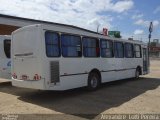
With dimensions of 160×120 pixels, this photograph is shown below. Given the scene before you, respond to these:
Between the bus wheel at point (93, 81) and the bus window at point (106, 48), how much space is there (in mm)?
1298

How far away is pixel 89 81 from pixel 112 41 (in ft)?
11.5

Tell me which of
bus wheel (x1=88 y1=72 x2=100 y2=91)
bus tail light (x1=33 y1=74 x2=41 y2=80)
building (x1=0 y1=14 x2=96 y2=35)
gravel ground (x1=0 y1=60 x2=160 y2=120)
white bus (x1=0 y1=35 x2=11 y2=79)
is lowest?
gravel ground (x1=0 y1=60 x2=160 y2=120)

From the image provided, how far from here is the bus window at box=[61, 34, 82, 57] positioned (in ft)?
39.3

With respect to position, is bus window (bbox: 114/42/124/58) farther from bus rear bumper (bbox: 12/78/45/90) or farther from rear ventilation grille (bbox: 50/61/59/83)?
bus rear bumper (bbox: 12/78/45/90)

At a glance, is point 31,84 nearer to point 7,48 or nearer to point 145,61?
point 7,48

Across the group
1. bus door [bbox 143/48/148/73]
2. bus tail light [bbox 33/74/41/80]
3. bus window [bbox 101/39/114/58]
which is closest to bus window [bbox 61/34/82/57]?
bus tail light [bbox 33/74/41/80]

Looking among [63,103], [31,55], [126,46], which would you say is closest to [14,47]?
[31,55]

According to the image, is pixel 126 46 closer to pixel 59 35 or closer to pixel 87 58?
pixel 87 58

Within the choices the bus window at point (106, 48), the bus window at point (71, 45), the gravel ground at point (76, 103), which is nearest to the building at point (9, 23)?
the bus window at point (106, 48)

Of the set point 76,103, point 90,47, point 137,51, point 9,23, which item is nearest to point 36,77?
point 76,103

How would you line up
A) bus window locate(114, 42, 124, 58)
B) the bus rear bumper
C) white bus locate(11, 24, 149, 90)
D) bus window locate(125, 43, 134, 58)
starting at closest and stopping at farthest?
the bus rear bumper, white bus locate(11, 24, 149, 90), bus window locate(114, 42, 124, 58), bus window locate(125, 43, 134, 58)

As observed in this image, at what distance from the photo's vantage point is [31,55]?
11.1m

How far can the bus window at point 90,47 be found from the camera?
44.2 feet

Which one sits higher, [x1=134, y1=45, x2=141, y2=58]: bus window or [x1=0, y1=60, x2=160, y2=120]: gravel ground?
[x1=134, y1=45, x2=141, y2=58]: bus window
